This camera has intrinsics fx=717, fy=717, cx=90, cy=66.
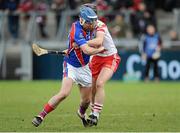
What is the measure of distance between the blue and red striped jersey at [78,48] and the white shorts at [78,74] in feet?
0.24

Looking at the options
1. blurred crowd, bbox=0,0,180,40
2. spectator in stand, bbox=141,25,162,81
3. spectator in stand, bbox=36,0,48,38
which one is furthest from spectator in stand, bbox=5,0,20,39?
spectator in stand, bbox=141,25,162,81

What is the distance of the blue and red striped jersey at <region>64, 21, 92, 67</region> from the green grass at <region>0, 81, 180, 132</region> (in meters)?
1.20

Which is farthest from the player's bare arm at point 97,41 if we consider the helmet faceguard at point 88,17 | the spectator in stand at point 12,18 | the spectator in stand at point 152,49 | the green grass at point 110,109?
the spectator in stand at point 12,18

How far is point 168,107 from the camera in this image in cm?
1756

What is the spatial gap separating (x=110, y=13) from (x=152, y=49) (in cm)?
230

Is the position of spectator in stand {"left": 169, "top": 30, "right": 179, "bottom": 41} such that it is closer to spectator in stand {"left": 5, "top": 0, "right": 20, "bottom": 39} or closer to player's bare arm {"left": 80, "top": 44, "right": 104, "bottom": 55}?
spectator in stand {"left": 5, "top": 0, "right": 20, "bottom": 39}

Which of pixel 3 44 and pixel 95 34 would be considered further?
pixel 3 44

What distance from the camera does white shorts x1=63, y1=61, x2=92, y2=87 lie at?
13.0 meters

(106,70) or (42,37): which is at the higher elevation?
(106,70)

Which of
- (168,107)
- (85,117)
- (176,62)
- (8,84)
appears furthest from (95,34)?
(176,62)

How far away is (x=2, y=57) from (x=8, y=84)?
3.68 meters

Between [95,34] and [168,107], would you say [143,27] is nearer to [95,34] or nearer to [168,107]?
[168,107]

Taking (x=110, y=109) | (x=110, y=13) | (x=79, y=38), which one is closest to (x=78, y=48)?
(x=79, y=38)

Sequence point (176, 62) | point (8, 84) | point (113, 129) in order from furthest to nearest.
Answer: point (176, 62), point (8, 84), point (113, 129)
